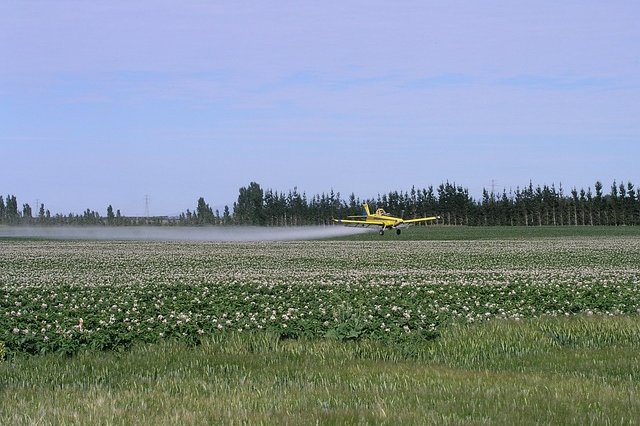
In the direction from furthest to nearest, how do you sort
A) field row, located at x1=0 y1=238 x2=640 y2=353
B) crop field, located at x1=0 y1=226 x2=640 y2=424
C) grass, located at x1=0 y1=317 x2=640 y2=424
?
field row, located at x1=0 y1=238 x2=640 y2=353 < crop field, located at x1=0 y1=226 x2=640 y2=424 < grass, located at x1=0 y1=317 x2=640 y2=424

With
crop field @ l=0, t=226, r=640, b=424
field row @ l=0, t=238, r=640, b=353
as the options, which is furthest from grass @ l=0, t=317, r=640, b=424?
field row @ l=0, t=238, r=640, b=353

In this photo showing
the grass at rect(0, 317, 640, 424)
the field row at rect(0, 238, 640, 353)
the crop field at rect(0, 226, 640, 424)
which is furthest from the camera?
the field row at rect(0, 238, 640, 353)

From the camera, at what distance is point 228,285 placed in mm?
23000

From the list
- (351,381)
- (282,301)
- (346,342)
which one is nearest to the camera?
(351,381)

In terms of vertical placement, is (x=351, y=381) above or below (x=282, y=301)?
below

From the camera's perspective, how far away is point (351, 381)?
9.52 meters

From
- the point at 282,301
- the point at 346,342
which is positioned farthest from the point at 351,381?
the point at 282,301

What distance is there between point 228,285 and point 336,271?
896 centimetres

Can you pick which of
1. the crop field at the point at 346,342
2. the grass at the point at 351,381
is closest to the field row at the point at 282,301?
the crop field at the point at 346,342

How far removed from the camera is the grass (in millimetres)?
7656

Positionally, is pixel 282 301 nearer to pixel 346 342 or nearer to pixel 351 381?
pixel 346 342

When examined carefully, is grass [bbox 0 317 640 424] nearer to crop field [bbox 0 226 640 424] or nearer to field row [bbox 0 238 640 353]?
crop field [bbox 0 226 640 424]

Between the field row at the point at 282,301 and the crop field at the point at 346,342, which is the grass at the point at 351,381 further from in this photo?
the field row at the point at 282,301

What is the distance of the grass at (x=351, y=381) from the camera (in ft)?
25.1
